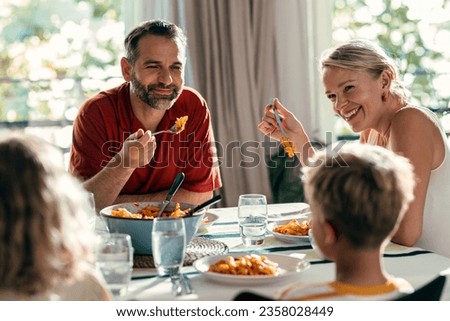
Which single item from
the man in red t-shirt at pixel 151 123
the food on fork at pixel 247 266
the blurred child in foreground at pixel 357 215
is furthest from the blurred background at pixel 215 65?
the blurred child in foreground at pixel 357 215

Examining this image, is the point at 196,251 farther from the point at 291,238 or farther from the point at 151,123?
the point at 151,123

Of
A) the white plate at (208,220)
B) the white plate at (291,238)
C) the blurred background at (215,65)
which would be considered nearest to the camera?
the white plate at (291,238)

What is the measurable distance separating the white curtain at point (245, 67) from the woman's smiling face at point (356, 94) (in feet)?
4.67

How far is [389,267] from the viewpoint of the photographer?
1.38m

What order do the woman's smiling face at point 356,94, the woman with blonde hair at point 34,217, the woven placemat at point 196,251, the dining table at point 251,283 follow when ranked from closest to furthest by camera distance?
the woman with blonde hair at point 34,217, the dining table at point 251,283, the woven placemat at point 196,251, the woman's smiling face at point 356,94

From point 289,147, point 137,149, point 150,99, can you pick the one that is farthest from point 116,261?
point 150,99

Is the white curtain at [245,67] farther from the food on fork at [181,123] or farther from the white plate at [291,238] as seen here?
the white plate at [291,238]

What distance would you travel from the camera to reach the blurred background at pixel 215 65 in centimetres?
328

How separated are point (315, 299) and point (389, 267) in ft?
1.05

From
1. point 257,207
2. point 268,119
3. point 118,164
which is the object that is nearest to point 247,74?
point 268,119

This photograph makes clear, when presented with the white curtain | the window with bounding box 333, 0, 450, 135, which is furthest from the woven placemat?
the window with bounding box 333, 0, 450, 135

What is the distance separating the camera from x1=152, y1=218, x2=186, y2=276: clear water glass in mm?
1304

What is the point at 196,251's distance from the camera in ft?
4.98

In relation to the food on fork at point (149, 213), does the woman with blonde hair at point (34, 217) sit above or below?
above
